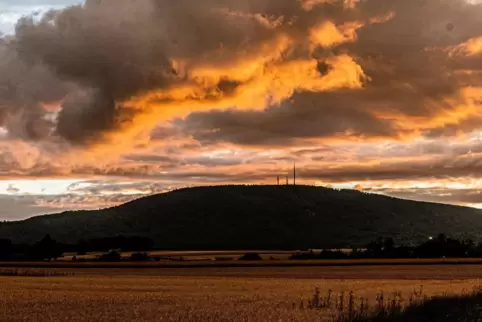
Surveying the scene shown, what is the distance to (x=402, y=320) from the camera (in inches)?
1131

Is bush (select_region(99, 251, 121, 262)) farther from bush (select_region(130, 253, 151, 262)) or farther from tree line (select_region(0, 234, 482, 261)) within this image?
bush (select_region(130, 253, 151, 262))

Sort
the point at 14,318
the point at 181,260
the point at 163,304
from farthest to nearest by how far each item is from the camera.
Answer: the point at 181,260
the point at 163,304
the point at 14,318

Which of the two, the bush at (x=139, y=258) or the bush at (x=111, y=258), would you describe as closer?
the bush at (x=139, y=258)

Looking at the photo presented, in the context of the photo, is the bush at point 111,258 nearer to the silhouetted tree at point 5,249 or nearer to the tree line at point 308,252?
the tree line at point 308,252

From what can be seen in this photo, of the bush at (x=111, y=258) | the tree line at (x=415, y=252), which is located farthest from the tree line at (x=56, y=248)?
the tree line at (x=415, y=252)

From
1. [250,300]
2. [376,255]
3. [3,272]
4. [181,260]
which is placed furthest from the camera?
[376,255]

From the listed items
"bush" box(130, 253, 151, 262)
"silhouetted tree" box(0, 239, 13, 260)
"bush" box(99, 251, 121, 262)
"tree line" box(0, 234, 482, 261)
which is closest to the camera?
"bush" box(130, 253, 151, 262)

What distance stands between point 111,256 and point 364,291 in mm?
87248

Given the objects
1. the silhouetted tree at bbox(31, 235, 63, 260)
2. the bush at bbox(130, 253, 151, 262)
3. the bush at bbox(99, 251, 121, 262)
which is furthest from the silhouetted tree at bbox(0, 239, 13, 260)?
the bush at bbox(130, 253, 151, 262)

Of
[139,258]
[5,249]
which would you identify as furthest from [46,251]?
[139,258]

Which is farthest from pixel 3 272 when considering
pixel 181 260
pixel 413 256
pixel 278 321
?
pixel 413 256

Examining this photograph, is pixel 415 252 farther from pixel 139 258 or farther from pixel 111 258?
pixel 111 258

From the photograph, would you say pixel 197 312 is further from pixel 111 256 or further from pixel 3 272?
pixel 111 256

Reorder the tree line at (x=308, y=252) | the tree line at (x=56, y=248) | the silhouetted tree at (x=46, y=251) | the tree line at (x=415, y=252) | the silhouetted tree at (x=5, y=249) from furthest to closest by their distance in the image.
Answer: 1. the silhouetted tree at (x=5, y=249)
2. the tree line at (x=56, y=248)
3. the silhouetted tree at (x=46, y=251)
4. the tree line at (x=415, y=252)
5. the tree line at (x=308, y=252)
